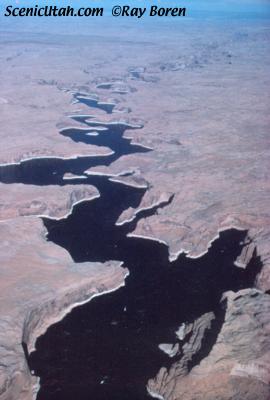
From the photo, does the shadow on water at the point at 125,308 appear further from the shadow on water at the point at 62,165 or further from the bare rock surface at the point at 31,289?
the shadow on water at the point at 62,165

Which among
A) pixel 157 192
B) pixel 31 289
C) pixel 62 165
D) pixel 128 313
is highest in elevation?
pixel 157 192

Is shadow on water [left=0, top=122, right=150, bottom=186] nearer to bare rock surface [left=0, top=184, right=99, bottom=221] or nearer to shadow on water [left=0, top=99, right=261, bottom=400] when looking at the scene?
bare rock surface [left=0, top=184, right=99, bottom=221]

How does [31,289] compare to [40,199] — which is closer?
[31,289]

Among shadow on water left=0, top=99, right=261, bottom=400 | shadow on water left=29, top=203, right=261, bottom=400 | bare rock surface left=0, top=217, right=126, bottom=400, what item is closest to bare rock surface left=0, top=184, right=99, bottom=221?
shadow on water left=0, top=99, right=261, bottom=400

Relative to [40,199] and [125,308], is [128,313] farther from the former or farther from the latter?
[40,199]

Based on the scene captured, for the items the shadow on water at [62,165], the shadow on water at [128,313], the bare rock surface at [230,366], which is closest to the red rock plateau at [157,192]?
the bare rock surface at [230,366]

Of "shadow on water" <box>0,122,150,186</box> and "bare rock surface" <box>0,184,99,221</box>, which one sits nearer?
"bare rock surface" <box>0,184,99,221</box>

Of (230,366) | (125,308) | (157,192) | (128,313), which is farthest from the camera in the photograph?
(157,192)

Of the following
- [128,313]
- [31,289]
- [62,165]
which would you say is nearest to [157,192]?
[62,165]

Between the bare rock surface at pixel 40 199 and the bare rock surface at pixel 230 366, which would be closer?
the bare rock surface at pixel 230 366
